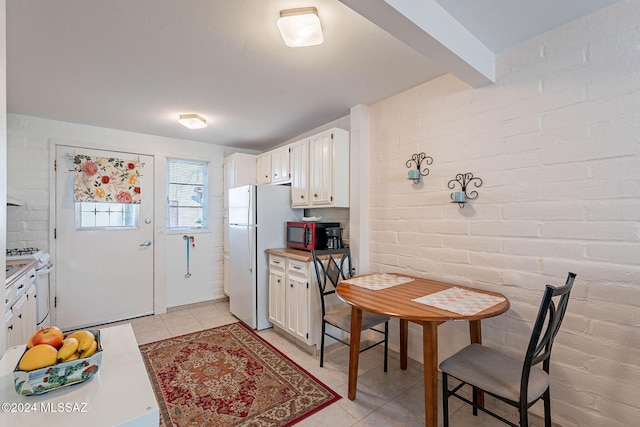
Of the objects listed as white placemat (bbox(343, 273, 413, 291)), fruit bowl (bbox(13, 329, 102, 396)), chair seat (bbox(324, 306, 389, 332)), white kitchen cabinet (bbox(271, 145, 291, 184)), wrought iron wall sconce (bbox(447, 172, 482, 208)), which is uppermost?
white kitchen cabinet (bbox(271, 145, 291, 184))

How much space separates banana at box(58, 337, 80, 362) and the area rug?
4.37 ft

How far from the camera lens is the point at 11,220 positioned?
9.90 feet

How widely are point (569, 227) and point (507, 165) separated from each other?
0.52 meters

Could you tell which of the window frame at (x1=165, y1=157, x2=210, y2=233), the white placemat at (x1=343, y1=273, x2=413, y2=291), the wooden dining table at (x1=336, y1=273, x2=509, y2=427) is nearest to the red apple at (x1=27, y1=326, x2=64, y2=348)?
the wooden dining table at (x1=336, y1=273, x2=509, y2=427)

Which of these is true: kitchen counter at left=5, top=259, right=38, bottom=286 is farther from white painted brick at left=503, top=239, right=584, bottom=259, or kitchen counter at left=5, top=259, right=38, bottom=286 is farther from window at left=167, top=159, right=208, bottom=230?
white painted brick at left=503, top=239, right=584, bottom=259

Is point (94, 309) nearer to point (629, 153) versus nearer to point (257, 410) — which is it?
point (257, 410)

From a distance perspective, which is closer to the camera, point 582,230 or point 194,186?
point 582,230

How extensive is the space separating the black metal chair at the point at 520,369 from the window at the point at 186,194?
3.65 metres

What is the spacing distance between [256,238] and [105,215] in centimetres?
198

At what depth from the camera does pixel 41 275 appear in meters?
2.91

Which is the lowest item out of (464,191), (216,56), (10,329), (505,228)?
(10,329)

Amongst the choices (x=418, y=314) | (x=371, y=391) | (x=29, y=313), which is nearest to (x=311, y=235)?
(x=371, y=391)

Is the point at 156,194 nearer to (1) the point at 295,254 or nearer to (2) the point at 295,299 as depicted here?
(1) the point at 295,254

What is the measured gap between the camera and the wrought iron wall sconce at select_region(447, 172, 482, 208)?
2.09 m
